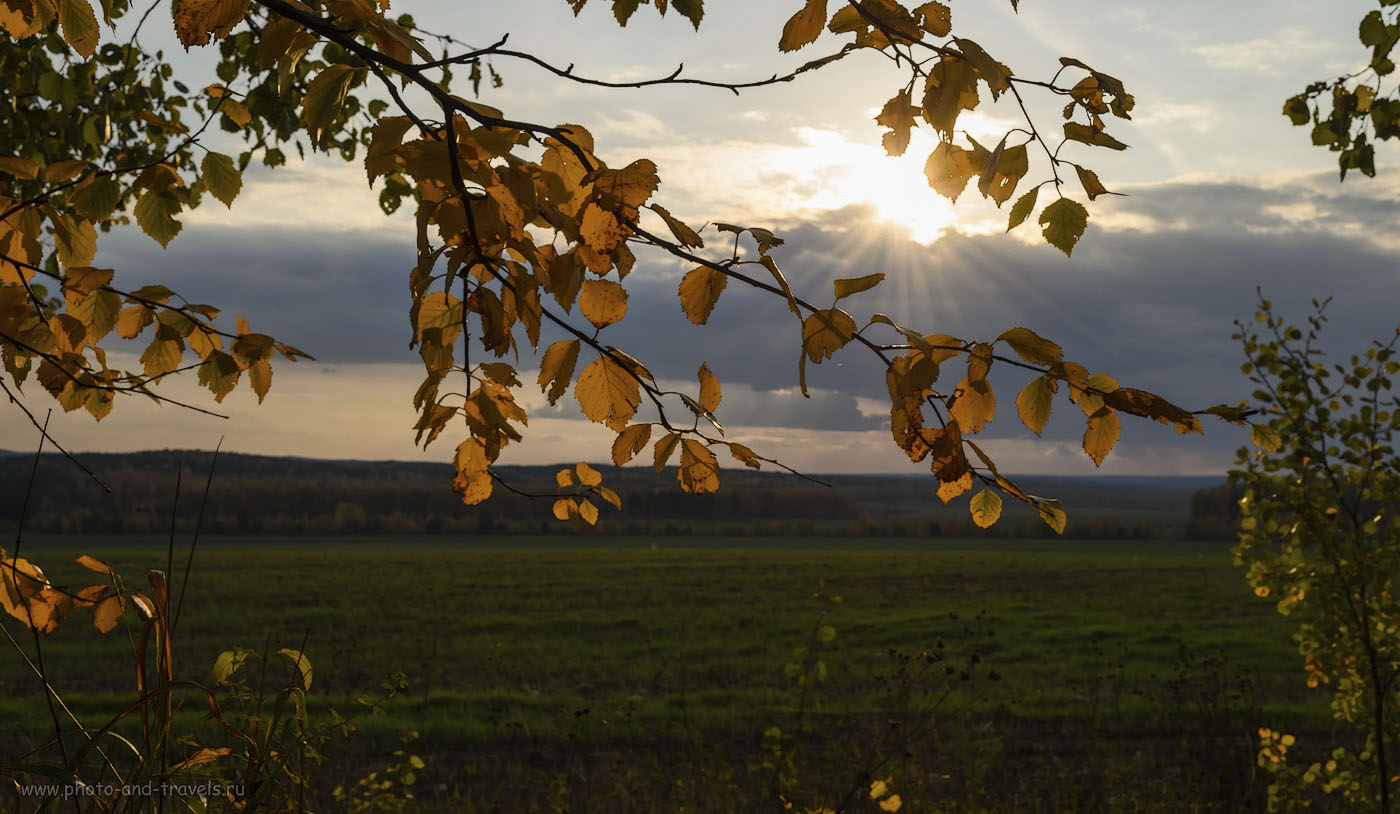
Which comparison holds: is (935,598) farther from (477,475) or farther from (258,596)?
(477,475)

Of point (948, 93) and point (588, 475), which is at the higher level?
point (948, 93)

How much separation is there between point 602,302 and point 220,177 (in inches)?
52.8

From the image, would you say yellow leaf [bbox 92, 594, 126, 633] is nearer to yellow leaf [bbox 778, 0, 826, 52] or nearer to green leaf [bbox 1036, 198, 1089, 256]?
yellow leaf [bbox 778, 0, 826, 52]

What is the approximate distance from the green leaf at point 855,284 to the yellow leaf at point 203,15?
111 centimetres

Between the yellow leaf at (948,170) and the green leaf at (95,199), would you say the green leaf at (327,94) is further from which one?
the green leaf at (95,199)

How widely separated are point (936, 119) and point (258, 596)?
84.1ft

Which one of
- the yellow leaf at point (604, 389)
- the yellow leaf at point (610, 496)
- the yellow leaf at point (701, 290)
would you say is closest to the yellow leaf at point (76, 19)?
the yellow leaf at point (604, 389)

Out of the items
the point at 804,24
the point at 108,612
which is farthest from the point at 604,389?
the point at 108,612

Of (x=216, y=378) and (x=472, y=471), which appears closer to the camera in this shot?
(x=472, y=471)

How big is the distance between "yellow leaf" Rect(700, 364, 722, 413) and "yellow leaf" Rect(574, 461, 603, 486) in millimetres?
653

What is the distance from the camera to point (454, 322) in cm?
171

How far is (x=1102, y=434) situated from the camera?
71.9 inches

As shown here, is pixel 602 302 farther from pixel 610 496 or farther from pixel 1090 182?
pixel 1090 182

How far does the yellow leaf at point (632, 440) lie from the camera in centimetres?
202
